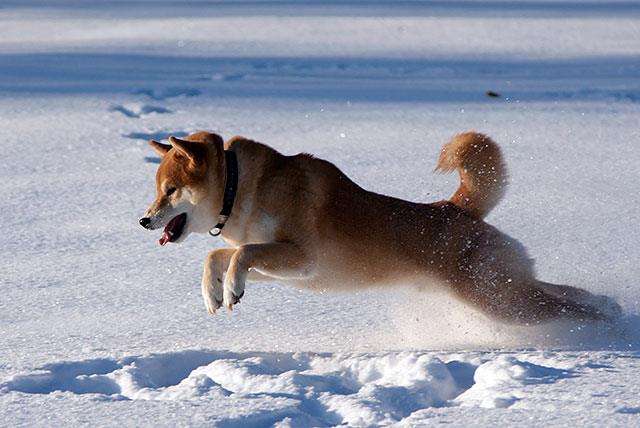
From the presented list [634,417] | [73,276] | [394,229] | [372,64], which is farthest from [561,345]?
[372,64]

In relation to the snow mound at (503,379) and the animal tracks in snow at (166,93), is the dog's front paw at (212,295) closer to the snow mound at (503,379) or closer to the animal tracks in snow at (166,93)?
the snow mound at (503,379)

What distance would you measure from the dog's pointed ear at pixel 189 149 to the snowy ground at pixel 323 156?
0.71 metres

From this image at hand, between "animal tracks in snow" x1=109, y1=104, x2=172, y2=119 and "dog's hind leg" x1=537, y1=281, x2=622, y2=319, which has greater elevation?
"animal tracks in snow" x1=109, y1=104, x2=172, y2=119

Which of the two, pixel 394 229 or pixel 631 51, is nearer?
pixel 394 229

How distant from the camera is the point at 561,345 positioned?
4.39 metres

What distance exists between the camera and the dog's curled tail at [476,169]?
188 inches

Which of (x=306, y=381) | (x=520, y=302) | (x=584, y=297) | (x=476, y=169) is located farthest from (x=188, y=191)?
(x=584, y=297)

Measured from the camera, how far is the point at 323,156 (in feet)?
23.1

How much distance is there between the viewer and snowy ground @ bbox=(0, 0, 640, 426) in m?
3.62

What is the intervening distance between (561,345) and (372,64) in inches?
224

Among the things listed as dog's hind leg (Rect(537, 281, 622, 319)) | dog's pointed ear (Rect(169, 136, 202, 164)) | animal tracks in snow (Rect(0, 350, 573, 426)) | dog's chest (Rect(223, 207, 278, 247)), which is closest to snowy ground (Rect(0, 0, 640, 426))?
animal tracks in snow (Rect(0, 350, 573, 426))

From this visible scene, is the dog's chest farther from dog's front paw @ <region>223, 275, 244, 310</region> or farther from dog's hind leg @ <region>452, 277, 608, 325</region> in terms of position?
dog's hind leg @ <region>452, 277, 608, 325</region>

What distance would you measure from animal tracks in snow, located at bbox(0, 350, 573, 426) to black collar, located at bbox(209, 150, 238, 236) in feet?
2.00

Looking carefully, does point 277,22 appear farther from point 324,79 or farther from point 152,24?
point 324,79
